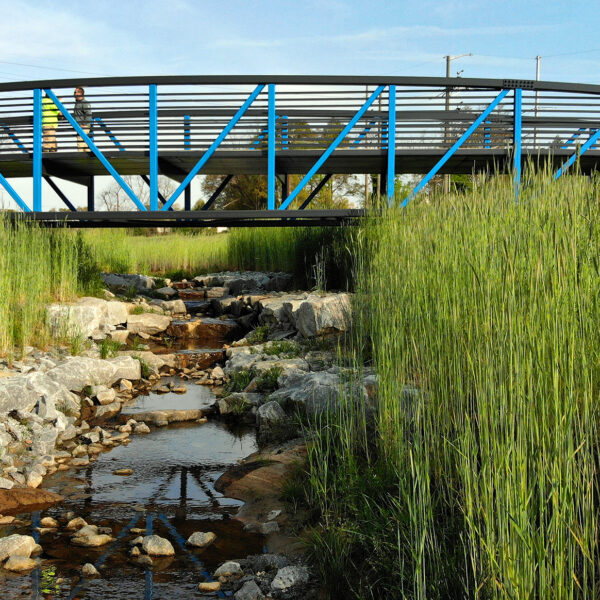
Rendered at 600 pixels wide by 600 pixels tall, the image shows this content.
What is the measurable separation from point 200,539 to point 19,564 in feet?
3.48

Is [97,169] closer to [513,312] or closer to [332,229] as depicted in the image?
[332,229]

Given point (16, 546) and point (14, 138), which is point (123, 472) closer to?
point (16, 546)

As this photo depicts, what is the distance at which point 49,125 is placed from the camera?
12.5 metres

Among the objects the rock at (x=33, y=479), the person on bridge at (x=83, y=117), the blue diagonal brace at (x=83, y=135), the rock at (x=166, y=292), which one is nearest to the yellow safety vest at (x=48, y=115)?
the person on bridge at (x=83, y=117)

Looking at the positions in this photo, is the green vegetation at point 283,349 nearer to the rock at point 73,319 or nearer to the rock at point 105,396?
the rock at point 105,396

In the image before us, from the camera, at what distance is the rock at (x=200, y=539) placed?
4.30 metres

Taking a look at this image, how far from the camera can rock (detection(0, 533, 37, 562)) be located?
13.5 ft

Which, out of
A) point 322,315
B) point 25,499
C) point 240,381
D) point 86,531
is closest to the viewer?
point 86,531

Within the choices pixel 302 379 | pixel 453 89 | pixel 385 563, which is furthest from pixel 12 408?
pixel 453 89

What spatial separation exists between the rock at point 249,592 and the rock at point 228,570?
0.82 feet

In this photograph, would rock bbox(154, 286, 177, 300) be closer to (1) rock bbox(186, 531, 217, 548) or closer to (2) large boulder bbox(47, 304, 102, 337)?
(2) large boulder bbox(47, 304, 102, 337)

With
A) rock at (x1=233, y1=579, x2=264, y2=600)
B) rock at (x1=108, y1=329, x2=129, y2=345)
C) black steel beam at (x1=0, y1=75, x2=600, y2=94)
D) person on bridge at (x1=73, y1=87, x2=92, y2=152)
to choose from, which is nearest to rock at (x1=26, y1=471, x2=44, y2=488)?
rock at (x1=233, y1=579, x2=264, y2=600)

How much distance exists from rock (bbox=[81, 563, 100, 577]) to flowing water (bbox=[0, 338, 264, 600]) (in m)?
0.04

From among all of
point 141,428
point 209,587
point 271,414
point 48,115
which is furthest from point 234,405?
point 48,115
